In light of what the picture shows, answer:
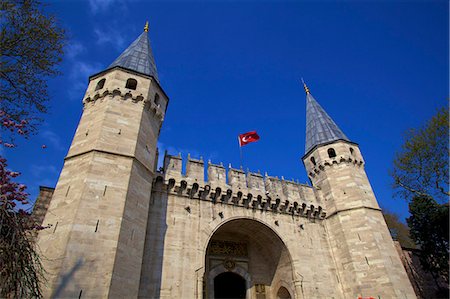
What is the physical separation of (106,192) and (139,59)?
8882 millimetres

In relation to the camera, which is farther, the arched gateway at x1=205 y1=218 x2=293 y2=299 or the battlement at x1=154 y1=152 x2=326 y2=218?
the arched gateway at x1=205 y1=218 x2=293 y2=299

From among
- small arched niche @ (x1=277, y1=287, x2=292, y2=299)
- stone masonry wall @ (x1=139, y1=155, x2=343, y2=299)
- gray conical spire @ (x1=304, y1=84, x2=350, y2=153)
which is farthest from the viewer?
gray conical spire @ (x1=304, y1=84, x2=350, y2=153)

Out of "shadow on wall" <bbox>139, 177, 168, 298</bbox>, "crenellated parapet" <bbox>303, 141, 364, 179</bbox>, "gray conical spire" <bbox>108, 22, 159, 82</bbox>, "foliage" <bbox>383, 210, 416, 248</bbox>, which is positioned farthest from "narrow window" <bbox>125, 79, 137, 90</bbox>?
"foliage" <bbox>383, 210, 416, 248</bbox>

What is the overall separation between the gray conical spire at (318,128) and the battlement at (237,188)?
11.9ft

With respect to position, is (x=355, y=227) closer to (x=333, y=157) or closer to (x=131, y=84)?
(x=333, y=157)

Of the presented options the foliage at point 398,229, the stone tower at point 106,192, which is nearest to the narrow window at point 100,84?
the stone tower at point 106,192

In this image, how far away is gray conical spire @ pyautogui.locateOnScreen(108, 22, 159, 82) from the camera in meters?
15.0

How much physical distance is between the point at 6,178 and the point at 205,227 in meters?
9.00

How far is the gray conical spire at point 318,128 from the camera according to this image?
18891 mm

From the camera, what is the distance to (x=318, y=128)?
2011 centimetres

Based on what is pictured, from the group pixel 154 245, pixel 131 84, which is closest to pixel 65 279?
pixel 154 245

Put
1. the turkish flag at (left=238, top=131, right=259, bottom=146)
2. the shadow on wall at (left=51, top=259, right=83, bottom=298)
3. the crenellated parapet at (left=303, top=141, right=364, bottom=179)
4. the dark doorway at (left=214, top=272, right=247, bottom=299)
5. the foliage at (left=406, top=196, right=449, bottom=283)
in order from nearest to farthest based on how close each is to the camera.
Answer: the shadow on wall at (left=51, top=259, right=83, bottom=298) → the dark doorway at (left=214, top=272, right=247, bottom=299) → the crenellated parapet at (left=303, top=141, right=364, bottom=179) → the foliage at (left=406, top=196, right=449, bottom=283) → the turkish flag at (left=238, top=131, right=259, bottom=146)

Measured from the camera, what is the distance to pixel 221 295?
15383 millimetres

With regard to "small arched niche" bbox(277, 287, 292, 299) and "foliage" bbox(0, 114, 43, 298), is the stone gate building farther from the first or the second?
A: "foliage" bbox(0, 114, 43, 298)
